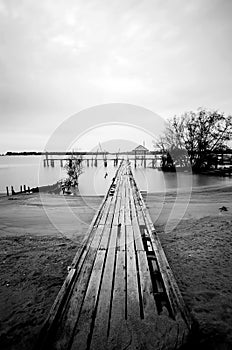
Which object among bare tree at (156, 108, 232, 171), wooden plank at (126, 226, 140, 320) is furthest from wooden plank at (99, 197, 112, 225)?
bare tree at (156, 108, 232, 171)

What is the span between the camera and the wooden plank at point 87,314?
178cm

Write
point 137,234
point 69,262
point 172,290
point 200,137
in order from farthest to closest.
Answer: point 200,137 < point 137,234 < point 69,262 < point 172,290

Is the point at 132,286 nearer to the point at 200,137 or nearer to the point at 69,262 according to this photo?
the point at 69,262

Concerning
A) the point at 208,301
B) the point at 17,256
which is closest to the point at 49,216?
the point at 17,256

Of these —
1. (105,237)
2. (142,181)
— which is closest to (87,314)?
(105,237)

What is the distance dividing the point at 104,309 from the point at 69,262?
1673 millimetres

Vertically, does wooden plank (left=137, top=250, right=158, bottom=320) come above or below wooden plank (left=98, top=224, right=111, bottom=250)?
below

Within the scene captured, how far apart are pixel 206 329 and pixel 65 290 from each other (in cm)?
175

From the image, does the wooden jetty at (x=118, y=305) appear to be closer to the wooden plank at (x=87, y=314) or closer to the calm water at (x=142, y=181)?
the wooden plank at (x=87, y=314)

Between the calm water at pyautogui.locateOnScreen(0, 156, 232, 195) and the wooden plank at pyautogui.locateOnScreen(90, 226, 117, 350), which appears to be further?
the calm water at pyautogui.locateOnScreen(0, 156, 232, 195)

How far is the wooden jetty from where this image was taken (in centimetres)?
181

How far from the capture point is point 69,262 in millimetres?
3619

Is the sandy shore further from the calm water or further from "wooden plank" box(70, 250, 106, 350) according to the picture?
the calm water

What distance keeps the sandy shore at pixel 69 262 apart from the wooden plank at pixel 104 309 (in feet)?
2.39
